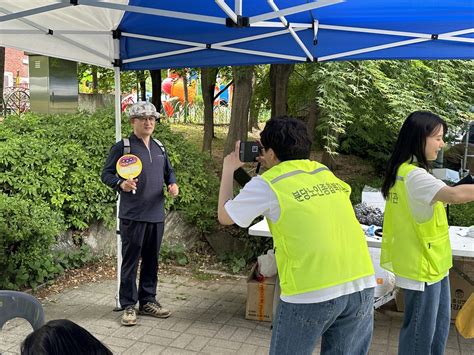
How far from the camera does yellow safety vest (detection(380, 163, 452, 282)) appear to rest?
256cm

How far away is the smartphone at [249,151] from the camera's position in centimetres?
230

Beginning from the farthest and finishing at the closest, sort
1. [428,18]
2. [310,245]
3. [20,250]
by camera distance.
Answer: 1. [20,250]
2. [428,18]
3. [310,245]

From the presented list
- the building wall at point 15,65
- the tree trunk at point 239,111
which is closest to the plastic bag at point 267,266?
the tree trunk at point 239,111

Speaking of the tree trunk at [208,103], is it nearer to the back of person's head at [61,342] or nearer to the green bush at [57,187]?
the green bush at [57,187]

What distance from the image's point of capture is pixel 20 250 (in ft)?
15.0

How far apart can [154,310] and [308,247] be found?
258 centimetres

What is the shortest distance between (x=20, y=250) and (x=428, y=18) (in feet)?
12.9

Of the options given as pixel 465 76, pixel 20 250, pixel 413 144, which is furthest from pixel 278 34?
pixel 465 76

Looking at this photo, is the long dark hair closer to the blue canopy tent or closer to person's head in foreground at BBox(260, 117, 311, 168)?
person's head in foreground at BBox(260, 117, 311, 168)

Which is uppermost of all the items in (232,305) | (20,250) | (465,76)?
(465,76)

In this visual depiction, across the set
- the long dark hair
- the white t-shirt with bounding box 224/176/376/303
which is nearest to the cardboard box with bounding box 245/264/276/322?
the long dark hair

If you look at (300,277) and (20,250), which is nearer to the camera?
(300,277)

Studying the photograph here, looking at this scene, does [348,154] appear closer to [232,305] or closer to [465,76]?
[465,76]

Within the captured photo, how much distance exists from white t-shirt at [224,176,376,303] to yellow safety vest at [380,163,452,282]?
57cm
